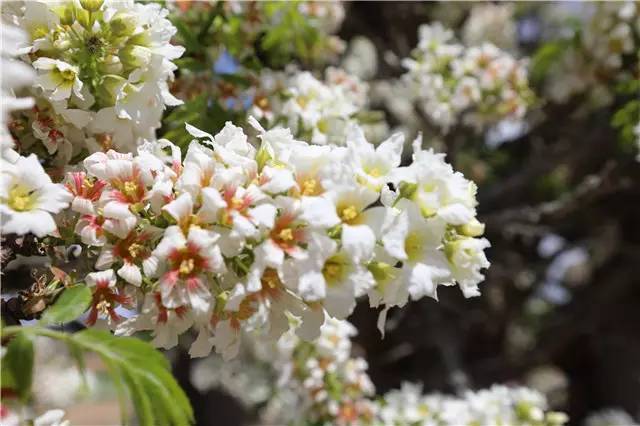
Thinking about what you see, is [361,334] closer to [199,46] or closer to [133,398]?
[199,46]

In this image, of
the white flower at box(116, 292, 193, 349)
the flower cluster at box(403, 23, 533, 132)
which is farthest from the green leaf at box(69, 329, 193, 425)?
the flower cluster at box(403, 23, 533, 132)

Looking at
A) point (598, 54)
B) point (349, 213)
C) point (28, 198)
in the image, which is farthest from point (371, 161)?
point (598, 54)

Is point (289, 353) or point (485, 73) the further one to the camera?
point (485, 73)


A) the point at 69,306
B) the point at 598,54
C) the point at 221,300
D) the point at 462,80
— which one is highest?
the point at 598,54

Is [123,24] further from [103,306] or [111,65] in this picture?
[103,306]

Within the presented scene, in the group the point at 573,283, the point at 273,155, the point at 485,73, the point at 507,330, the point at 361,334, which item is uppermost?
the point at 573,283

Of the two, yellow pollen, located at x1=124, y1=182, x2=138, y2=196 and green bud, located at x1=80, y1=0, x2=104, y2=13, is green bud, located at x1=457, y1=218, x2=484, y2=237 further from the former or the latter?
green bud, located at x1=80, y1=0, x2=104, y2=13

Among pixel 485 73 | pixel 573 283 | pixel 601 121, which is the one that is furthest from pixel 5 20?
pixel 573 283
